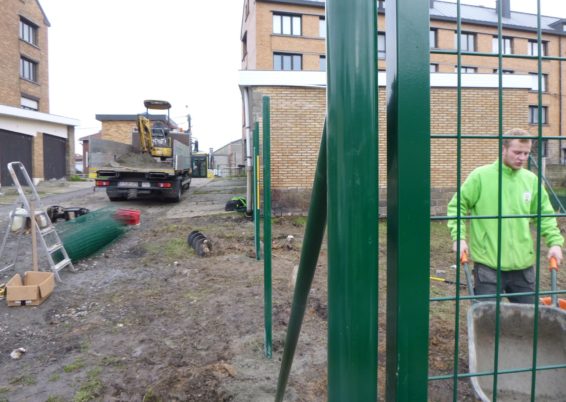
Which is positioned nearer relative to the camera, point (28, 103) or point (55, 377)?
point (55, 377)

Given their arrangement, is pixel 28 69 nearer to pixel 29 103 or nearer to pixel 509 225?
pixel 29 103

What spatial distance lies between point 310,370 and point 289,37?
26.2m

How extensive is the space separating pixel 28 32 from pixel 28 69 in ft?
7.78

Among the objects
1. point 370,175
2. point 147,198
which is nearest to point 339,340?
point 370,175

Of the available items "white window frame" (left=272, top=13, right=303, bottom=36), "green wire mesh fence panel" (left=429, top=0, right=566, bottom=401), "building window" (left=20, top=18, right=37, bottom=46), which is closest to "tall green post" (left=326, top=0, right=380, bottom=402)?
"green wire mesh fence panel" (left=429, top=0, right=566, bottom=401)

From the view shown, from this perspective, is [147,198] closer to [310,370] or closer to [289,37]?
[310,370]

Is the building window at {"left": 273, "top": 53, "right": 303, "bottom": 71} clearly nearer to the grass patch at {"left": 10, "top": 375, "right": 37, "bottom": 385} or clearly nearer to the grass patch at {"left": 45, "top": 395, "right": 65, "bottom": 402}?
the grass patch at {"left": 10, "top": 375, "right": 37, "bottom": 385}

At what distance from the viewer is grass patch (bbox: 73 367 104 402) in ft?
8.75

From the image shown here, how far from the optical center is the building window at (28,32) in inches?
Result: 963

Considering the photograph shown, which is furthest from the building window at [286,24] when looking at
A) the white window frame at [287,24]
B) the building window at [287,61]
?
the building window at [287,61]

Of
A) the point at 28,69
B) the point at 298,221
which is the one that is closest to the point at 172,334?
the point at 298,221

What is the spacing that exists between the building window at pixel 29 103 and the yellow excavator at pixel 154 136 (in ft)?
41.9

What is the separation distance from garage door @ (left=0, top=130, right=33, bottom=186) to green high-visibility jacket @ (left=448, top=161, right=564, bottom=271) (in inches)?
843

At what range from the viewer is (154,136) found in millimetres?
15586
